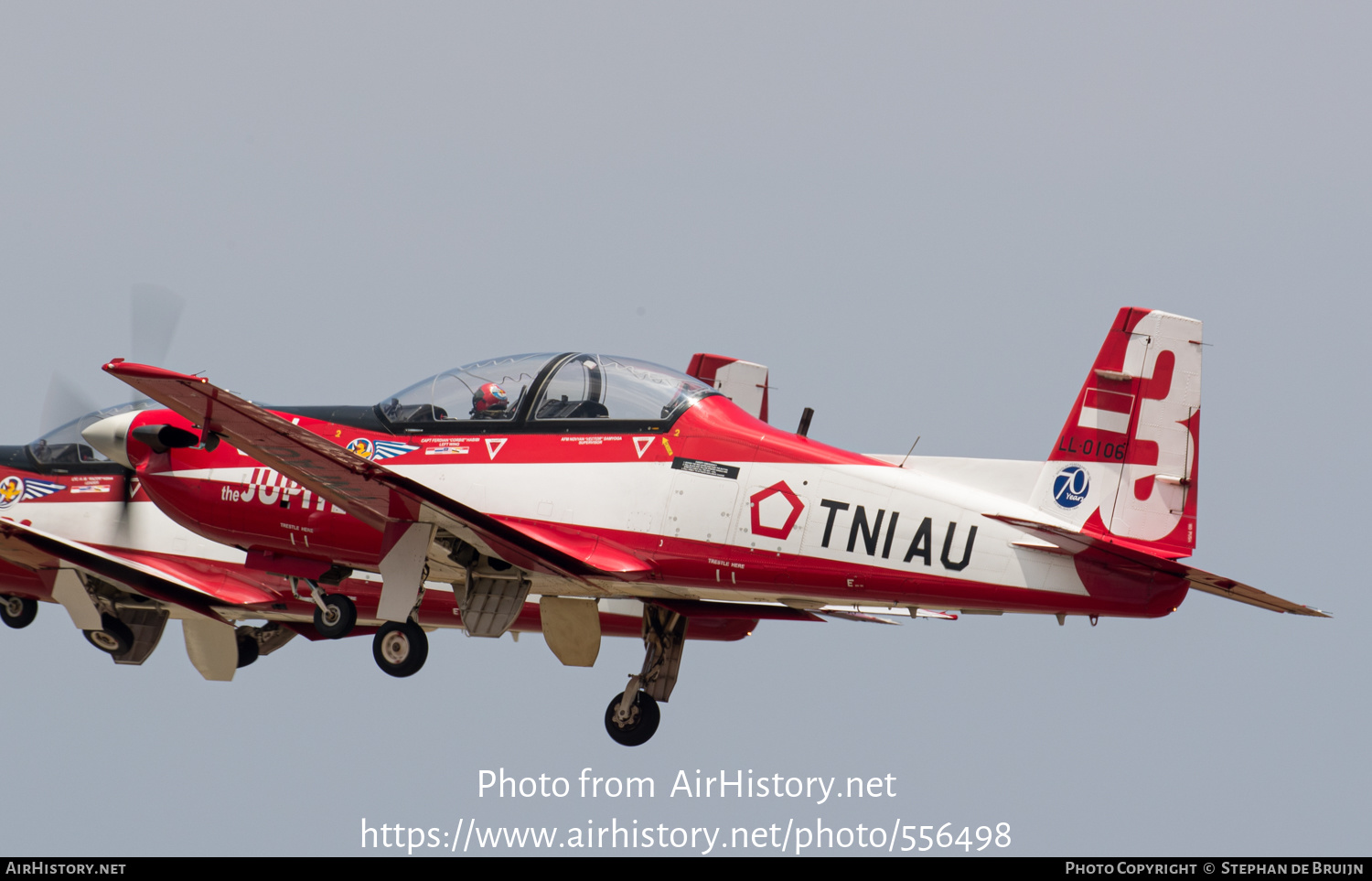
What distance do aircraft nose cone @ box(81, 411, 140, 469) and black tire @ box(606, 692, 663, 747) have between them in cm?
545

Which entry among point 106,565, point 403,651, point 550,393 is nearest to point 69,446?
point 106,565

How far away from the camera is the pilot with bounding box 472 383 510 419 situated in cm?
1552

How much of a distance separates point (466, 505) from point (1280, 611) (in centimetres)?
673

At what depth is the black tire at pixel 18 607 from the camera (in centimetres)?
2094

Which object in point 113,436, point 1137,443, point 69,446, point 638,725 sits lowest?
point 638,725

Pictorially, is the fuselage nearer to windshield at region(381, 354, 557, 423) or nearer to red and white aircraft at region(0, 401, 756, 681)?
windshield at region(381, 354, 557, 423)

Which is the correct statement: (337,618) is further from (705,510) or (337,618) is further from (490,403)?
(705,510)

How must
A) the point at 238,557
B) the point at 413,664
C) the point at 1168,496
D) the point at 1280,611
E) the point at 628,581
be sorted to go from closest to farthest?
the point at 1280,611 → the point at 1168,496 → the point at 628,581 → the point at 413,664 → the point at 238,557

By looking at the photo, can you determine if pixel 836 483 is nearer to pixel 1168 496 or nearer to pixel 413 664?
pixel 1168 496

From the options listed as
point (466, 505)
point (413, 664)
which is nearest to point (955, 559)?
point (466, 505)

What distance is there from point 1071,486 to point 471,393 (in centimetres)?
548

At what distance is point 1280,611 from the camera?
1284 centimetres

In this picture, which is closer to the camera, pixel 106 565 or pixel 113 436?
pixel 113 436

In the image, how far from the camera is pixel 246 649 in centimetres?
2248
